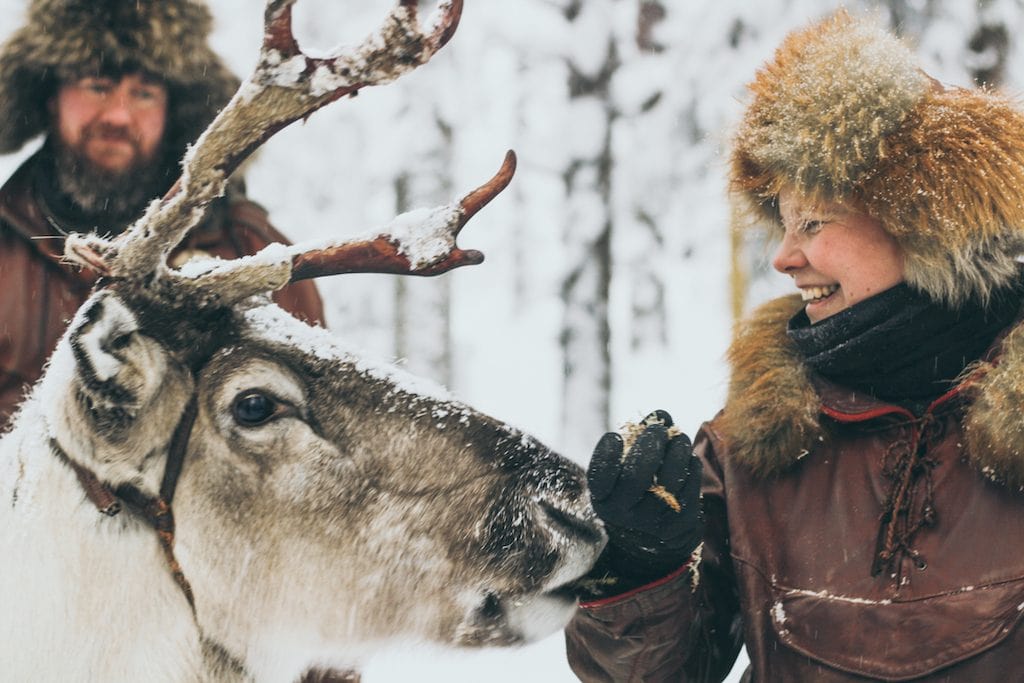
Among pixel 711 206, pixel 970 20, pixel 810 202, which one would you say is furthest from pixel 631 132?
pixel 810 202

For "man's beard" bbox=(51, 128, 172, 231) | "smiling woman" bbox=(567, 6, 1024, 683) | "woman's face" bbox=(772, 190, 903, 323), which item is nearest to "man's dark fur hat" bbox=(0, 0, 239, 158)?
"man's beard" bbox=(51, 128, 172, 231)

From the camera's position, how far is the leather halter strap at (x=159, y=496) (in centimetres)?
200

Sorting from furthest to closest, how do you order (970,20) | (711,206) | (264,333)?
(711,206) < (970,20) < (264,333)

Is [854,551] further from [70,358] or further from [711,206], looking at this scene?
[711,206]

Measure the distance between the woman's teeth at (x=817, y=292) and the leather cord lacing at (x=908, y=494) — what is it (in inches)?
13.3

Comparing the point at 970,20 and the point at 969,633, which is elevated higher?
the point at 970,20

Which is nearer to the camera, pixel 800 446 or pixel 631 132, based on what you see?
pixel 800 446

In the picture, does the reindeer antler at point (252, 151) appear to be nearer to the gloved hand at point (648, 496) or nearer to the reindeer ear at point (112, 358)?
the reindeer ear at point (112, 358)

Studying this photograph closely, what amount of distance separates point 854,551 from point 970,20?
28.2 ft

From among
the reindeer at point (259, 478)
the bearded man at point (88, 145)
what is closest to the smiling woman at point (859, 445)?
the reindeer at point (259, 478)

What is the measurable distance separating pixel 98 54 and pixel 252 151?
1.33m

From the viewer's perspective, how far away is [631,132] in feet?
35.2

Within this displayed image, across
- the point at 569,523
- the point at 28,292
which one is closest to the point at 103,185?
the point at 28,292

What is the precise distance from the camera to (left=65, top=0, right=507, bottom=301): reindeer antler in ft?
6.80
